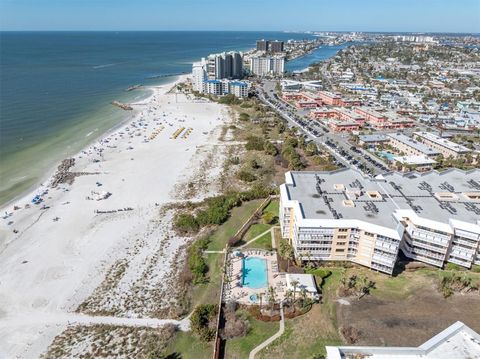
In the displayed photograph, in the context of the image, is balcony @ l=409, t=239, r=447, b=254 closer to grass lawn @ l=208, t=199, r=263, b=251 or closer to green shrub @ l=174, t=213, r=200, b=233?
grass lawn @ l=208, t=199, r=263, b=251

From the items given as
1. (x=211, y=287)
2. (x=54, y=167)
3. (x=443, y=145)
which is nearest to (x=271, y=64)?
(x=443, y=145)

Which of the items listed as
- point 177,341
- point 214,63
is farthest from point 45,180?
point 214,63

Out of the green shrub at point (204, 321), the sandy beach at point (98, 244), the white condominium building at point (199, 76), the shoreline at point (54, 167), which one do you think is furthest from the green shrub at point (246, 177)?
the white condominium building at point (199, 76)

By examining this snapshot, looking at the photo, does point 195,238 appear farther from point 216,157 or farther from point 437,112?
point 437,112

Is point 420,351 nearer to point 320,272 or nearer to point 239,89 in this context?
point 320,272

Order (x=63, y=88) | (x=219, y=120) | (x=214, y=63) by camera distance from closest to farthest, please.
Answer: (x=219, y=120)
(x=63, y=88)
(x=214, y=63)

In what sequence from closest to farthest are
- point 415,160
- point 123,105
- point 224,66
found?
point 415,160 < point 123,105 < point 224,66

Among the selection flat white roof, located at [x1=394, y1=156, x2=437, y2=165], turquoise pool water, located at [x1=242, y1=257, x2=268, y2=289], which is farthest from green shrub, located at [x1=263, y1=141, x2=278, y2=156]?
turquoise pool water, located at [x1=242, y1=257, x2=268, y2=289]
